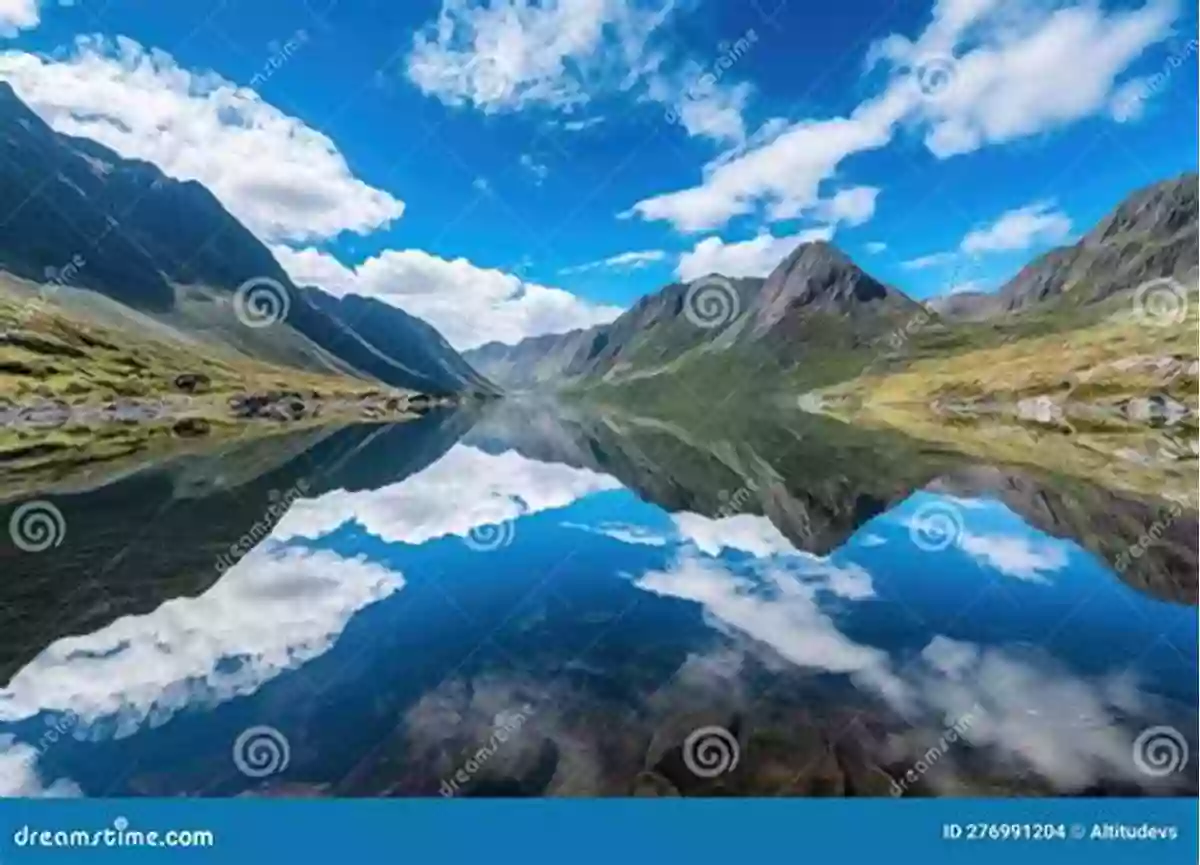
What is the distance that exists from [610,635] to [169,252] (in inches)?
112

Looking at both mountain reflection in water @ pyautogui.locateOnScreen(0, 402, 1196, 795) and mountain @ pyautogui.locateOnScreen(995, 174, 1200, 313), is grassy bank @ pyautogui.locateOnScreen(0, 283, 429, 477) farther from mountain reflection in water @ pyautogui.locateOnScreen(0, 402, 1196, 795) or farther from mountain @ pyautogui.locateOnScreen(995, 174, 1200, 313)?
mountain @ pyautogui.locateOnScreen(995, 174, 1200, 313)

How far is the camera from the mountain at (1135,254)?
4355 mm

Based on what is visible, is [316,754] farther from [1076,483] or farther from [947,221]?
[1076,483]

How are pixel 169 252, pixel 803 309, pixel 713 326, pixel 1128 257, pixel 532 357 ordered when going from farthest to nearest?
pixel 1128 257 < pixel 803 309 < pixel 532 357 < pixel 713 326 < pixel 169 252

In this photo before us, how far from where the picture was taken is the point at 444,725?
403 centimetres

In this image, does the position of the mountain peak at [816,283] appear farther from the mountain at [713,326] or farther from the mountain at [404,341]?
the mountain at [404,341]

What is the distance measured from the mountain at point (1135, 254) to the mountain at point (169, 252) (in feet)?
10.00

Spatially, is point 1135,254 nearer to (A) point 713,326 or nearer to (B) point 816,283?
(B) point 816,283

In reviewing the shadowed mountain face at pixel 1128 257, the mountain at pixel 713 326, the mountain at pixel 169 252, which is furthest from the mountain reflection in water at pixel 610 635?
the shadowed mountain face at pixel 1128 257

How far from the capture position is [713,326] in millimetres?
4672

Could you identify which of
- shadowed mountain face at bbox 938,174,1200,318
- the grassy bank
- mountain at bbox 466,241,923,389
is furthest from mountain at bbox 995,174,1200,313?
the grassy bank

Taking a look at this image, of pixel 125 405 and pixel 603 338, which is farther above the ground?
pixel 603 338

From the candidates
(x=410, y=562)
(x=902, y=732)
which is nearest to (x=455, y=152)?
(x=410, y=562)

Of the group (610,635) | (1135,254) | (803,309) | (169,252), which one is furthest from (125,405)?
(1135,254)
